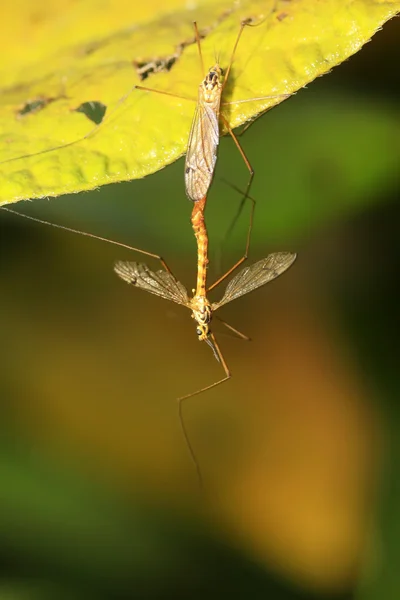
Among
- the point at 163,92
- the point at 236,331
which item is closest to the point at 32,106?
the point at 163,92

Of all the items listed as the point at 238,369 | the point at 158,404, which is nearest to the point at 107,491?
the point at 158,404

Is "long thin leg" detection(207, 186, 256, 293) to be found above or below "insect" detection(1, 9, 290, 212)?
above

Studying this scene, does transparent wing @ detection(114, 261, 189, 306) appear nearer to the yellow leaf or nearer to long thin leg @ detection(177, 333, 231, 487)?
long thin leg @ detection(177, 333, 231, 487)

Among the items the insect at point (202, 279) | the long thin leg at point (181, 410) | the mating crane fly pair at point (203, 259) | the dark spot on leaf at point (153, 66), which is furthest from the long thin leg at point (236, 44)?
the long thin leg at point (181, 410)

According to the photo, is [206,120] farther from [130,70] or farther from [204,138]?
[130,70]

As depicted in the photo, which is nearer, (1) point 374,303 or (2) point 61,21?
(2) point 61,21

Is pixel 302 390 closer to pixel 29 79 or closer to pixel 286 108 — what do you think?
pixel 286 108

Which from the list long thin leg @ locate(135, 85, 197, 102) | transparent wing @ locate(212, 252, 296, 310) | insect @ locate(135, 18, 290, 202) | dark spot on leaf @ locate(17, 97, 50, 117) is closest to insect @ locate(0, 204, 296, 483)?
transparent wing @ locate(212, 252, 296, 310)
